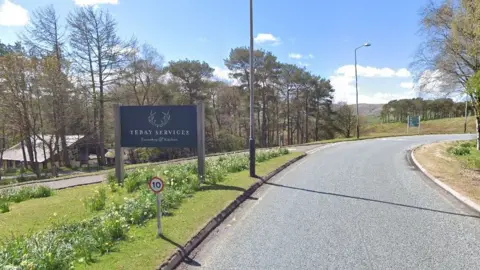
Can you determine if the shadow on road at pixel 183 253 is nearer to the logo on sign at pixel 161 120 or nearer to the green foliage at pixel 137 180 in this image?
the green foliage at pixel 137 180

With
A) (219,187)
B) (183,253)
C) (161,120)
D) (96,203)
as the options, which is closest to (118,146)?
(161,120)

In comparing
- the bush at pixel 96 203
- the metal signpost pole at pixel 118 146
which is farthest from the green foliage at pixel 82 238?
the metal signpost pole at pixel 118 146

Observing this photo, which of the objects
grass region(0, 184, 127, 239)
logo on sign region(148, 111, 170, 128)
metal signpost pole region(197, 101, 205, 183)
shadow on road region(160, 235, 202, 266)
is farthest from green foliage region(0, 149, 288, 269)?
logo on sign region(148, 111, 170, 128)

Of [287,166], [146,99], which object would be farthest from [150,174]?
[146,99]

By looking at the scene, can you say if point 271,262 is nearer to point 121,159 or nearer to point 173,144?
point 173,144

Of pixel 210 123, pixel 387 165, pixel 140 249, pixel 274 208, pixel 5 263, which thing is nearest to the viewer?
pixel 5 263

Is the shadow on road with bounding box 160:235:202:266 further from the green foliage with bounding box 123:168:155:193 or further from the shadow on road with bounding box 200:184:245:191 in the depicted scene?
the green foliage with bounding box 123:168:155:193

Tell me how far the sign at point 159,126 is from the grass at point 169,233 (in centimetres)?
251

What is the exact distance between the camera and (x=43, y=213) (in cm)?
867

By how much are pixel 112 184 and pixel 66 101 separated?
21.6m

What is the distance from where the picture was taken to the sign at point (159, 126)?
1179 cm

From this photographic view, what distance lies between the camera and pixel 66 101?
29609mm

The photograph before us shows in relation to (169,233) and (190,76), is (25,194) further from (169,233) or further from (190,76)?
(190,76)

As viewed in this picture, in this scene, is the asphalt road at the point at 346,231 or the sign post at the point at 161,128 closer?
the asphalt road at the point at 346,231
